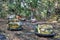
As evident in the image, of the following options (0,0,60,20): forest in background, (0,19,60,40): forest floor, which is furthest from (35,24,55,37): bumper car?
(0,0,60,20): forest in background

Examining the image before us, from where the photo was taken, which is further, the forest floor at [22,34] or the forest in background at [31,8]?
the forest in background at [31,8]

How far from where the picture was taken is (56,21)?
3994mm

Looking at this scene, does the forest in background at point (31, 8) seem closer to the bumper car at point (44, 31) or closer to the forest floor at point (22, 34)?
the forest floor at point (22, 34)

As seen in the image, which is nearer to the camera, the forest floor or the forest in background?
the forest floor

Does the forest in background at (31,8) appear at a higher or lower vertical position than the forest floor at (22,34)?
higher

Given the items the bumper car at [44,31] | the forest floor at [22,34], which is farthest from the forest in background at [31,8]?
the bumper car at [44,31]

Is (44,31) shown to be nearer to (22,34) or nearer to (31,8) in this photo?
(22,34)

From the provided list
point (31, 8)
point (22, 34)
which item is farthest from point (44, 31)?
point (31, 8)

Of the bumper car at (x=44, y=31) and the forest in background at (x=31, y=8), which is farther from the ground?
the forest in background at (x=31, y=8)

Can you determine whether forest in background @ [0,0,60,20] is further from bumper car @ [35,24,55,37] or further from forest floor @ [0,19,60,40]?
bumper car @ [35,24,55,37]

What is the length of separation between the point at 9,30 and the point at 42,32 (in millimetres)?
647

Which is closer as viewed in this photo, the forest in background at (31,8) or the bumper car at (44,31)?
the bumper car at (44,31)

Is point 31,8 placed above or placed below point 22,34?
above

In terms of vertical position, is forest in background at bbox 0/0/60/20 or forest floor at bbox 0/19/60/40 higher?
forest in background at bbox 0/0/60/20
